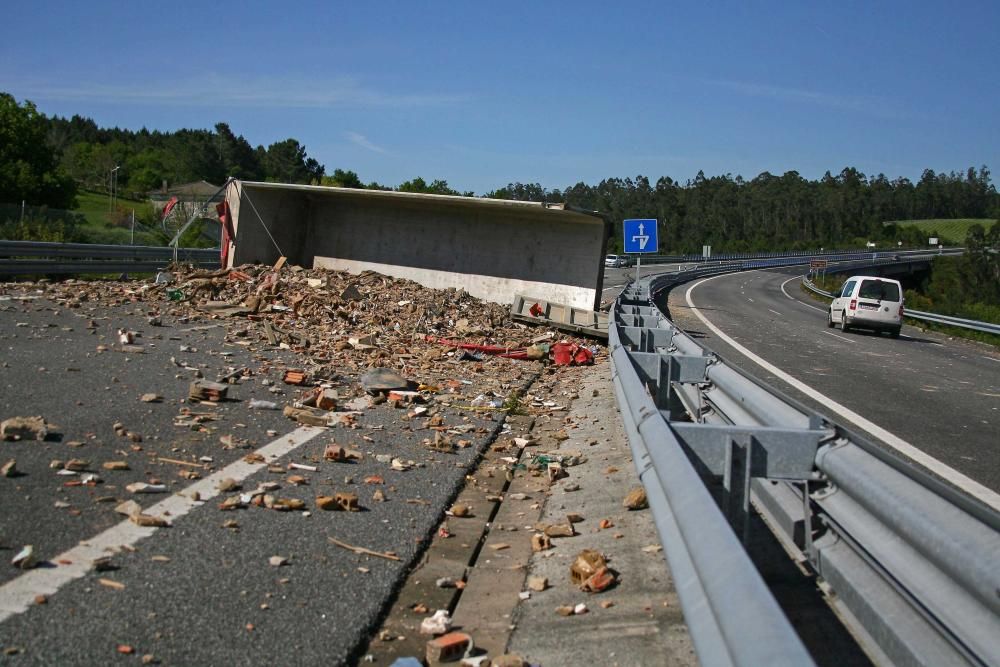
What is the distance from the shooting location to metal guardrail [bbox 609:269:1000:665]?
2.08m

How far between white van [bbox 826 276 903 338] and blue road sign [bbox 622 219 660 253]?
627 centimetres

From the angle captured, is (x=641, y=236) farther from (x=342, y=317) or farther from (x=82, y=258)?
(x=82, y=258)

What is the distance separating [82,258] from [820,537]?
2400 cm

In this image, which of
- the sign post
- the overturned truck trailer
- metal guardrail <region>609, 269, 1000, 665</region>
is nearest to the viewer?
metal guardrail <region>609, 269, 1000, 665</region>

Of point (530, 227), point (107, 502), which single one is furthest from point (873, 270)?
point (107, 502)

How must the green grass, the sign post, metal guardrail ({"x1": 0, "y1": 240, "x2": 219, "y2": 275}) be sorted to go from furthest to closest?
the green grass → the sign post → metal guardrail ({"x1": 0, "y1": 240, "x2": 219, "y2": 275})

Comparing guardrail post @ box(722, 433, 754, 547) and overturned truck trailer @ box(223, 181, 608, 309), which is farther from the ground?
overturned truck trailer @ box(223, 181, 608, 309)

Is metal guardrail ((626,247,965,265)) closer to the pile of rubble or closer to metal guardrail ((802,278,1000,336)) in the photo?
metal guardrail ((802,278,1000,336))

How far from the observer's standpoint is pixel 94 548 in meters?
4.47

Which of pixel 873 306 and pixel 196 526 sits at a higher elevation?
pixel 873 306

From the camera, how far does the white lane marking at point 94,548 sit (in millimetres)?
3857

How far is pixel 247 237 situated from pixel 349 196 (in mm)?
2517

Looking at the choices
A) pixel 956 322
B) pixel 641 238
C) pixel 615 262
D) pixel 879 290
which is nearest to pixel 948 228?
pixel 615 262

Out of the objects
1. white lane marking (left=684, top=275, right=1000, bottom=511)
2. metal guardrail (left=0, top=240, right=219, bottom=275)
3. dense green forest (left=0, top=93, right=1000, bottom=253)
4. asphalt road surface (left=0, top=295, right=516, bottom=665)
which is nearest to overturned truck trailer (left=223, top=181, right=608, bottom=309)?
metal guardrail (left=0, top=240, right=219, bottom=275)
